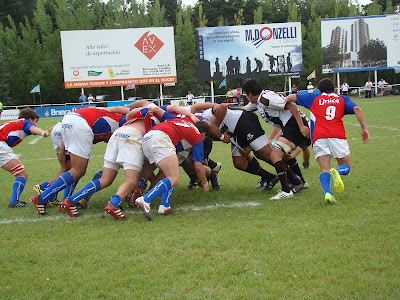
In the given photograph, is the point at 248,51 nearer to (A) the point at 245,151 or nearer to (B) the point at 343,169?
(A) the point at 245,151

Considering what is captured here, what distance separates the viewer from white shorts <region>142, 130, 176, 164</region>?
17.7 feet

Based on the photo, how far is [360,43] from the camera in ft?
118

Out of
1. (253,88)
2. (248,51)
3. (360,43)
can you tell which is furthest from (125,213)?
(360,43)

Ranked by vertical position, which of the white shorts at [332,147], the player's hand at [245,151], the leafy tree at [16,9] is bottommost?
the player's hand at [245,151]

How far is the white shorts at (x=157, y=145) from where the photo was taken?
17.7ft

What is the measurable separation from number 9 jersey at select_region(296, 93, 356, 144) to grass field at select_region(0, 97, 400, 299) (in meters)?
0.89

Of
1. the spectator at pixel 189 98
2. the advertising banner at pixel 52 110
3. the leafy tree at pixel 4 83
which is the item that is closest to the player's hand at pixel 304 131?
the spectator at pixel 189 98

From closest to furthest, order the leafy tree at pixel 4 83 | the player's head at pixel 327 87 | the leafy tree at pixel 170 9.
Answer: the player's head at pixel 327 87 → the leafy tree at pixel 4 83 → the leafy tree at pixel 170 9

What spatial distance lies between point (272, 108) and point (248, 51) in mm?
28659

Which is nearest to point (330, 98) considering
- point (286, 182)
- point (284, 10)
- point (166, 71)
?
point (286, 182)

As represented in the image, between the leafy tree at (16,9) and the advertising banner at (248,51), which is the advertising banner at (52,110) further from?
the leafy tree at (16,9)

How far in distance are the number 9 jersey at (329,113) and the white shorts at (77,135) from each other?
3.11 m

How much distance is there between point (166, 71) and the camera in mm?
33812

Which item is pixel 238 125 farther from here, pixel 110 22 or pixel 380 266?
pixel 110 22
